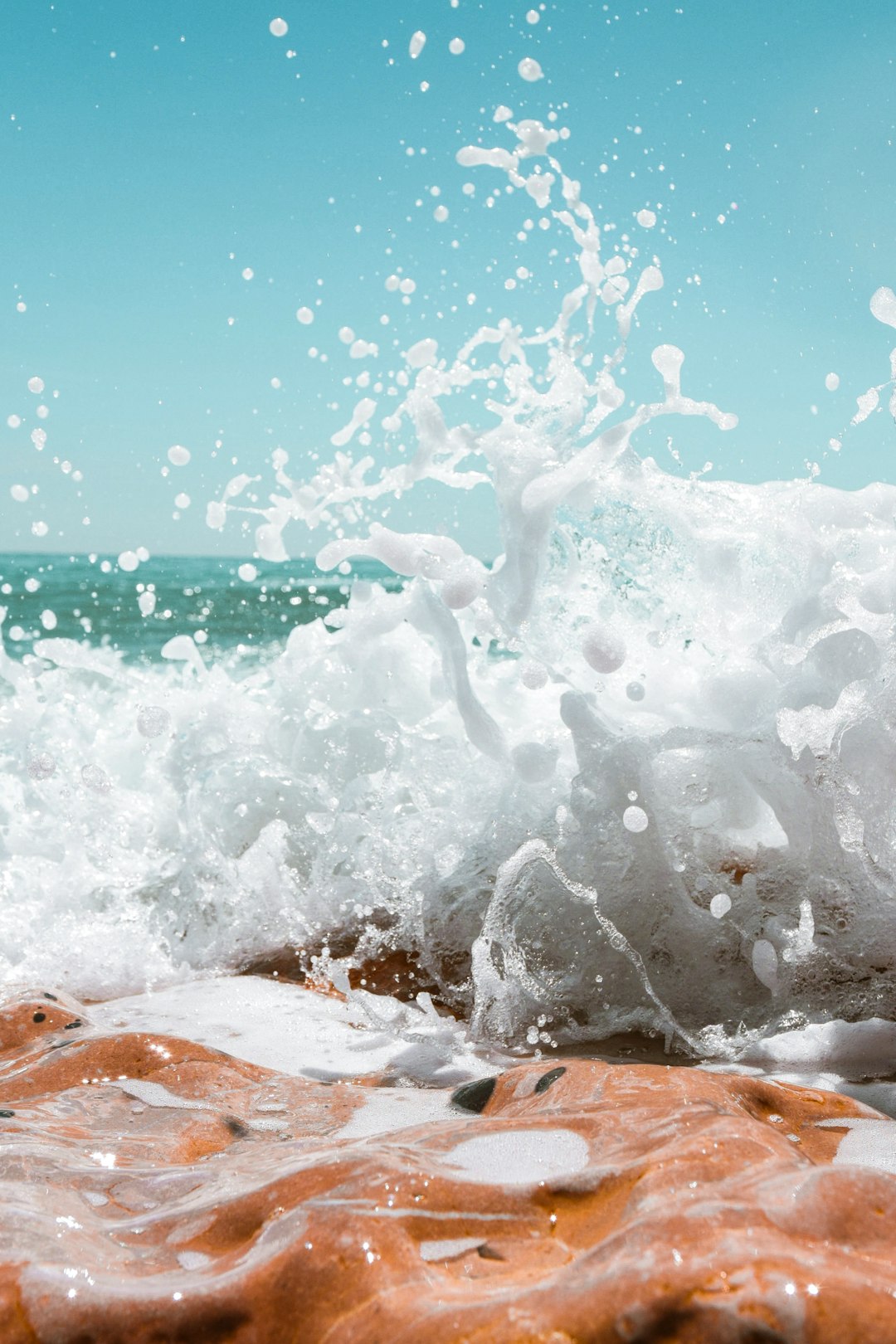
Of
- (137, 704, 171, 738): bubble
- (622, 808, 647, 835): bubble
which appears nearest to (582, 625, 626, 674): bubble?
(622, 808, 647, 835): bubble

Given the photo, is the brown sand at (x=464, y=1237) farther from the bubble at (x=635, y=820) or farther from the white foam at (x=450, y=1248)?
the bubble at (x=635, y=820)

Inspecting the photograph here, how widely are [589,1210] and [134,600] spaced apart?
18.9 metres

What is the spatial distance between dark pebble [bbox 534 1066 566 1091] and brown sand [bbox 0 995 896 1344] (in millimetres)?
119

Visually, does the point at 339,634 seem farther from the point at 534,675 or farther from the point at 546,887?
the point at 546,887

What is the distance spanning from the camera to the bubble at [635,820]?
274 centimetres

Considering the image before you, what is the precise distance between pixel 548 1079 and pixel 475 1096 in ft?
0.56

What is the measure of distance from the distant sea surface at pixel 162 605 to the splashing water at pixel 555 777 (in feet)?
15.1

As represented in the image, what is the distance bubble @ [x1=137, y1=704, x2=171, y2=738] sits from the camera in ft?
12.9

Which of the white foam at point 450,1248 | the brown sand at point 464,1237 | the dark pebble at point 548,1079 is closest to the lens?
the brown sand at point 464,1237

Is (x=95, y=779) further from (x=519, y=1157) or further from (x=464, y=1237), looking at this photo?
(x=464, y=1237)

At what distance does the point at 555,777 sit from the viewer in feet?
10.2

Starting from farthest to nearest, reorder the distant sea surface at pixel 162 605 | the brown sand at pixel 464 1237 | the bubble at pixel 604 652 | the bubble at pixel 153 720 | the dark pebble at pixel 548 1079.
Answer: the distant sea surface at pixel 162 605 < the bubble at pixel 153 720 < the bubble at pixel 604 652 < the dark pebble at pixel 548 1079 < the brown sand at pixel 464 1237

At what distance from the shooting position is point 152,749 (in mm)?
4004

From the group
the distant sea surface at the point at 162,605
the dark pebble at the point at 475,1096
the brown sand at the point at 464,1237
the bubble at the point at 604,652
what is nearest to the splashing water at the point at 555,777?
the bubble at the point at 604,652
